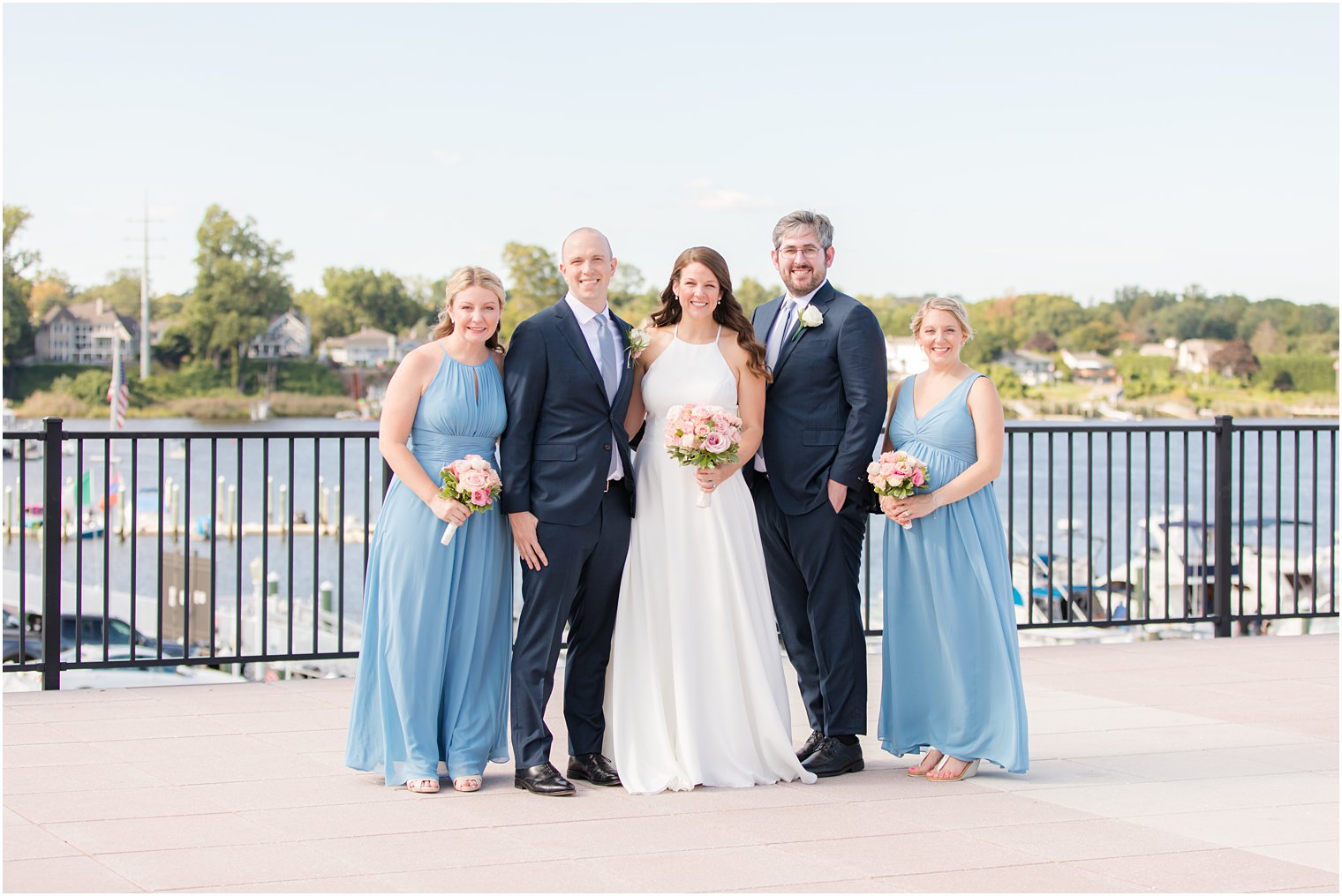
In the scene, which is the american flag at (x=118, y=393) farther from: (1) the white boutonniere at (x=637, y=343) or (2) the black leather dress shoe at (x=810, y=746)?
(2) the black leather dress shoe at (x=810, y=746)

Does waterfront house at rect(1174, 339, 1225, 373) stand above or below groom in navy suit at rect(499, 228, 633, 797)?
above

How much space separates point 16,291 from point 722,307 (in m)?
75.9

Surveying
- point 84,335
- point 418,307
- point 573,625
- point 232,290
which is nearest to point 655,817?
point 573,625

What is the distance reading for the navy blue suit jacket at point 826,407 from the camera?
15.1ft

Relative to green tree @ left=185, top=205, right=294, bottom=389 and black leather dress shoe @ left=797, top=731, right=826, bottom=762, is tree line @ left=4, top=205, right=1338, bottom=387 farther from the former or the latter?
black leather dress shoe @ left=797, top=731, right=826, bottom=762

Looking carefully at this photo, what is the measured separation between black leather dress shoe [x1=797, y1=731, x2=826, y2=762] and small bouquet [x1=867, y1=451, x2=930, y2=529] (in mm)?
840

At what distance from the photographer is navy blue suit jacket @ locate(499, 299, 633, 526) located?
14.4ft

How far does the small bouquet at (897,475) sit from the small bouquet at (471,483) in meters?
1.19

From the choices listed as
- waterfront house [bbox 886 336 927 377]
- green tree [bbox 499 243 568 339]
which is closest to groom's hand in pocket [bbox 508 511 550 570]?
waterfront house [bbox 886 336 927 377]

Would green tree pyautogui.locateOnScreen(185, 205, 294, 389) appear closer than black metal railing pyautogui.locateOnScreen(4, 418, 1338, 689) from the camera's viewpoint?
No

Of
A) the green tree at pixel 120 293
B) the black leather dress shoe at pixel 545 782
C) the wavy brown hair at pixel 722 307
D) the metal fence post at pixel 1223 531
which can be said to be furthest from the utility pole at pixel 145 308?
the black leather dress shoe at pixel 545 782

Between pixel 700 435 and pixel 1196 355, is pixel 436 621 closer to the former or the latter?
pixel 700 435

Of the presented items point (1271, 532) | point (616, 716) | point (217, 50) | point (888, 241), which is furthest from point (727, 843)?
point (217, 50)

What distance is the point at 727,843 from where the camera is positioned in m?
3.77
